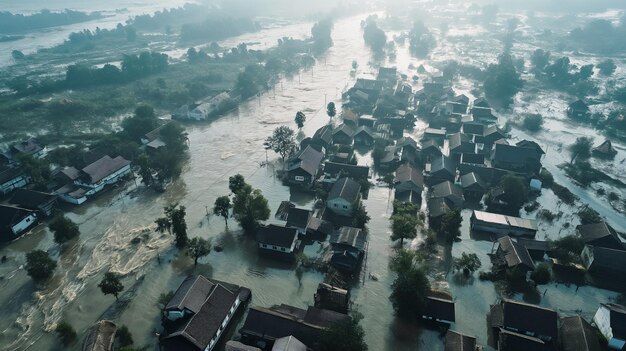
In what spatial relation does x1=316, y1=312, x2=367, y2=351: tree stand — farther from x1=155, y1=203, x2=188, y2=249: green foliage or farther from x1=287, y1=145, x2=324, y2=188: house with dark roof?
x1=287, y1=145, x2=324, y2=188: house with dark roof

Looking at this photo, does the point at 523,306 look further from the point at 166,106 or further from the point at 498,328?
the point at 166,106

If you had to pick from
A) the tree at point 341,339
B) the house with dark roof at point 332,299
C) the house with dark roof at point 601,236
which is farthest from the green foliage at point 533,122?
the tree at point 341,339

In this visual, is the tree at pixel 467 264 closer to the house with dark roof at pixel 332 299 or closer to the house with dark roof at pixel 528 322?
the house with dark roof at pixel 528 322

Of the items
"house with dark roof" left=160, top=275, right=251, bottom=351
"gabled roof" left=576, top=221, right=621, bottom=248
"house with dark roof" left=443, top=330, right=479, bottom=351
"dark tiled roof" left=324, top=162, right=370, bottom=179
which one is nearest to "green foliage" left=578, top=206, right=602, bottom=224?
"gabled roof" left=576, top=221, right=621, bottom=248

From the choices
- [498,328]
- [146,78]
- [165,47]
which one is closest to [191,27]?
[165,47]

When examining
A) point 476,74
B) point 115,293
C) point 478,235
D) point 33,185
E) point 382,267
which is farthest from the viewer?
point 476,74
